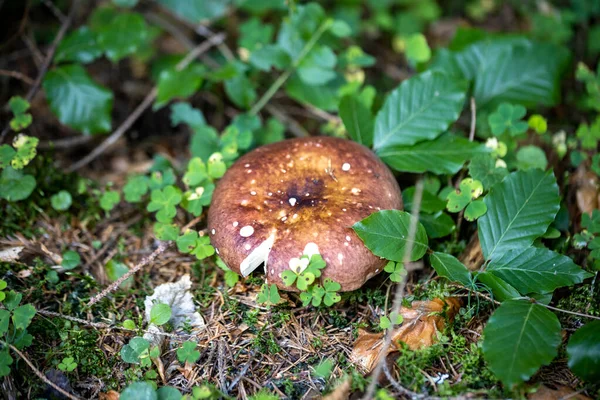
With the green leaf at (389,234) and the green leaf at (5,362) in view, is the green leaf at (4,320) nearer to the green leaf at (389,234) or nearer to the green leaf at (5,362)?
the green leaf at (5,362)

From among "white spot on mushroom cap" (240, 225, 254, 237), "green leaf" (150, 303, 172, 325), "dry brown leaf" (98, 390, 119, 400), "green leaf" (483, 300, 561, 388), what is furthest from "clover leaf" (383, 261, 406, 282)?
"dry brown leaf" (98, 390, 119, 400)

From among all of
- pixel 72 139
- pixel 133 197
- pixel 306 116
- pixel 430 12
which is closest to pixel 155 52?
pixel 72 139

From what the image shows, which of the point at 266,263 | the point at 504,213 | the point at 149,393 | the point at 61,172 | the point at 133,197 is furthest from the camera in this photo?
the point at 61,172

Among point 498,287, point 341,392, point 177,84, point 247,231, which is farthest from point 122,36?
point 498,287

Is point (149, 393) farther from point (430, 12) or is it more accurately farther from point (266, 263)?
point (430, 12)

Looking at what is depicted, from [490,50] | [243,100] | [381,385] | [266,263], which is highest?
[490,50]

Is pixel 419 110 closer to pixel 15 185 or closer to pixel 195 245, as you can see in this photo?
pixel 195 245

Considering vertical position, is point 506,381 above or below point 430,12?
below
